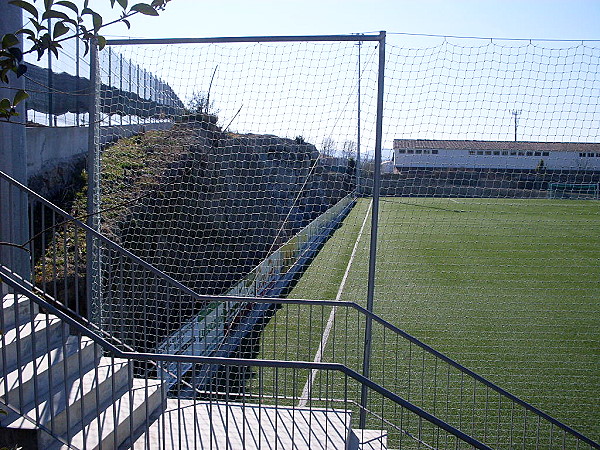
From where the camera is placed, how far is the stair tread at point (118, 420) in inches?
144

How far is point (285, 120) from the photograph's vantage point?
5.61 metres

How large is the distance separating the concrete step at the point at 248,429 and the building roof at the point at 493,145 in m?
2.41

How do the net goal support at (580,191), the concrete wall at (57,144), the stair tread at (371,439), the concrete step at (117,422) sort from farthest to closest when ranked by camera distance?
1. the concrete wall at (57,144)
2. the net goal support at (580,191)
3. the stair tread at (371,439)
4. the concrete step at (117,422)

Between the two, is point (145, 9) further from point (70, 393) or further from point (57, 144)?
point (57, 144)

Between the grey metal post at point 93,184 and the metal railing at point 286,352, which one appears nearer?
the metal railing at point 286,352

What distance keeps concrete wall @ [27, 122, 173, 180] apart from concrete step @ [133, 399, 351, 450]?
3.64 meters

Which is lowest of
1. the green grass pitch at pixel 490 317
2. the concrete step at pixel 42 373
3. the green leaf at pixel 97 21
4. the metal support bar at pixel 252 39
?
the green grass pitch at pixel 490 317

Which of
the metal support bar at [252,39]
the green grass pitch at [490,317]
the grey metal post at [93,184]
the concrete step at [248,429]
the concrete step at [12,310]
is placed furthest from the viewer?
the green grass pitch at [490,317]

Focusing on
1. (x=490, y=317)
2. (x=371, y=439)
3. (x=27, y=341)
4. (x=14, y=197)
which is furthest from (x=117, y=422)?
(x=490, y=317)

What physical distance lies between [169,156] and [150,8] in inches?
250

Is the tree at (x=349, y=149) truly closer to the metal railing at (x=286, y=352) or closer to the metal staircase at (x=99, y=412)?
the metal railing at (x=286, y=352)

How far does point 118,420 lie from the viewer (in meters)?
3.94

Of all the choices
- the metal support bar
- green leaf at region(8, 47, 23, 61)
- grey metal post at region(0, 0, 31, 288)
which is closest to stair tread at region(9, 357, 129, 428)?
grey metal post at region(0, 0, 31, 288)

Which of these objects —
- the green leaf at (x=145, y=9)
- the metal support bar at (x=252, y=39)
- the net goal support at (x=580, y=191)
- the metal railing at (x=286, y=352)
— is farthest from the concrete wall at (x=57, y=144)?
the green leaf at (x=145, y=9)
